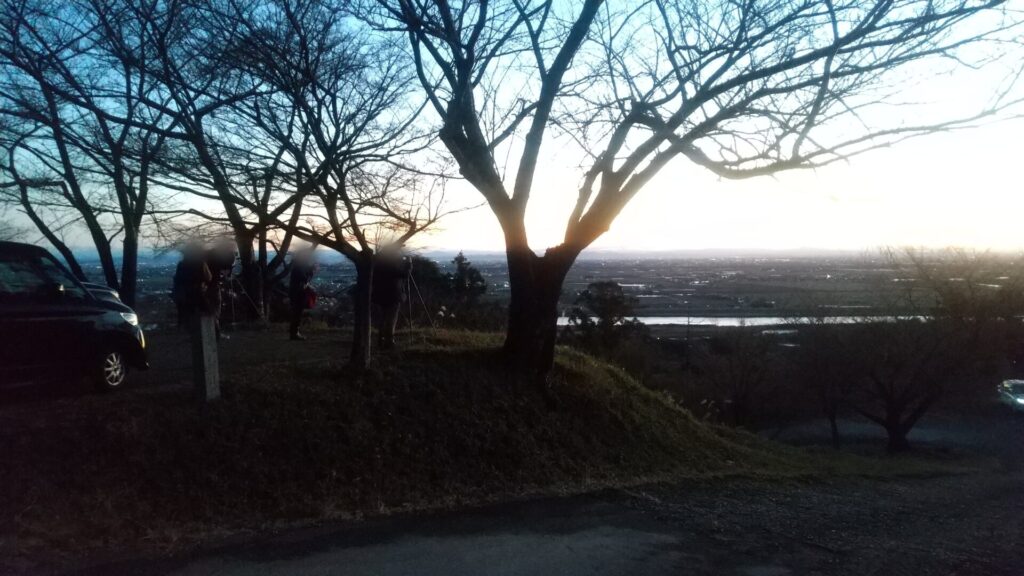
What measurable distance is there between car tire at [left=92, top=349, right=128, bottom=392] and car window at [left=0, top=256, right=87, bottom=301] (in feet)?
2.17

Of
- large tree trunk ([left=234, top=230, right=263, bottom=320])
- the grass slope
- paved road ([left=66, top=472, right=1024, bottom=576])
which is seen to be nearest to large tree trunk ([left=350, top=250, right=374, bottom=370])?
the grass slope

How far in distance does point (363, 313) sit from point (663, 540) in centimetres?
444

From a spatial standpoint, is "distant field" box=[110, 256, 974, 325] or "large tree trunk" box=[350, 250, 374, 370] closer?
"large tree trunk" box=[350, 250, 374, 370]

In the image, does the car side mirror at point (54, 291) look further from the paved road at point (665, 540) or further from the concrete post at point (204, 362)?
the paved road at point (665, 540)

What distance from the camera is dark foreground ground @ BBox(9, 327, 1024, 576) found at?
19.7 feet

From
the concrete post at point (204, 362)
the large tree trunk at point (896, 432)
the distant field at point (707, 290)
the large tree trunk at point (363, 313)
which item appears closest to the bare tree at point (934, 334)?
the large tree trunk at point (896, 432)

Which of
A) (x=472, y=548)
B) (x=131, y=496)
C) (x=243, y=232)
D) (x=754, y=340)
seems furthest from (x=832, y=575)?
(x=754, y=340)

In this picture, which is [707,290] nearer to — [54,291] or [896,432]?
[896,432]

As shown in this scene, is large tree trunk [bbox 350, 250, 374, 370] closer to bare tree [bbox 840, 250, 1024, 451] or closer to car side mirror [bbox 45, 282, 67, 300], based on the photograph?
car side mirror [bbox 45, 282, 67, 300]

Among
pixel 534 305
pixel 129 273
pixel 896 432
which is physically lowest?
pixel 896 432

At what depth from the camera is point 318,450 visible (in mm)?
7859

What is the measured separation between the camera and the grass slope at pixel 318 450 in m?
6.45

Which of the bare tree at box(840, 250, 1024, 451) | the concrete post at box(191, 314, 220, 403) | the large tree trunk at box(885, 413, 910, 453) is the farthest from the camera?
the bare tree at box(840, 250, 1024, 451)

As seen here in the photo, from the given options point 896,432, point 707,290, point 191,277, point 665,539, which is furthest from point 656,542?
point 707,290
